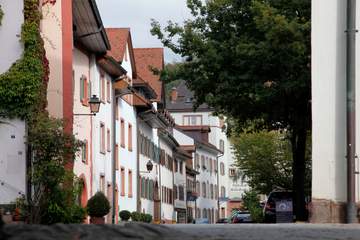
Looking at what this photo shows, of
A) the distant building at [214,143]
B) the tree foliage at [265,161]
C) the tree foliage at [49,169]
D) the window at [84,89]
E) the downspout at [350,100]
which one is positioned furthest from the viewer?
the distant building at [214,143]

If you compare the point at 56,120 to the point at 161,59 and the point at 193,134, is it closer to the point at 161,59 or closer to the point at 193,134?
the point at 161,59

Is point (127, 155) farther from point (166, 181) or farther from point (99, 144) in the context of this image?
point (166, 181)

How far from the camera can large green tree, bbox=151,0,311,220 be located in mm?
31000

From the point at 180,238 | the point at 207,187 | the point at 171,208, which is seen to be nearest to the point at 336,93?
the point at 180,238

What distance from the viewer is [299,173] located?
35875mm

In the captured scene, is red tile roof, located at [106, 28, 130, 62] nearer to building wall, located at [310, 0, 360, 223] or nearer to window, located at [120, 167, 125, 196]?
window, located at [120, 167, 125, 196]

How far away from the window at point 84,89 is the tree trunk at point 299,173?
936 centimetres

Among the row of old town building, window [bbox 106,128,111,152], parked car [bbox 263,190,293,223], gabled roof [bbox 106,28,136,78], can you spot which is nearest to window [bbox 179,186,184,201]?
the row of old town building

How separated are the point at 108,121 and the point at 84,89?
665 cm

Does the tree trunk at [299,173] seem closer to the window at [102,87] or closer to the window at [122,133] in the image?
the window at [102,87]

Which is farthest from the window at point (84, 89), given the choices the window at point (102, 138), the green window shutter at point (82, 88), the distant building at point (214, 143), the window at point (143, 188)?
the distant building at point (214, 143)

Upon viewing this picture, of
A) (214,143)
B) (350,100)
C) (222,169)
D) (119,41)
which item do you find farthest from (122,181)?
(214,143)

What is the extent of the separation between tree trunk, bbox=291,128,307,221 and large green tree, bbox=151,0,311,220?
39 mm

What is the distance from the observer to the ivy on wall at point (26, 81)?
26.8m
